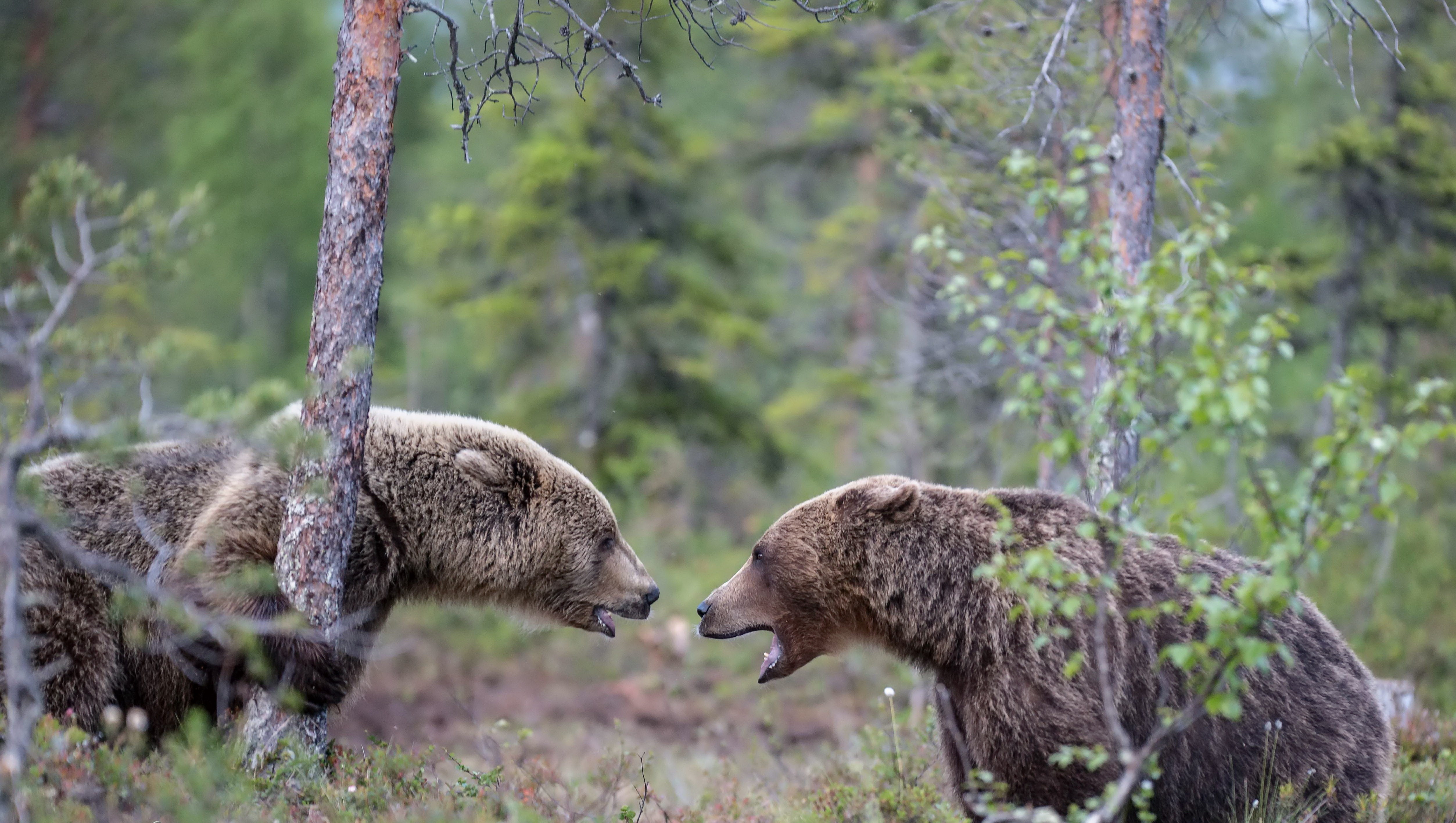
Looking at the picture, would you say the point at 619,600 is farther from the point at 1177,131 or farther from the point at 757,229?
the point at 757,229

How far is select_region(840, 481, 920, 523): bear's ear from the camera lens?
215 inches

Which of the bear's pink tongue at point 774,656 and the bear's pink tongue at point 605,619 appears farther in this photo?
the bear's pink tongue at point 605,619

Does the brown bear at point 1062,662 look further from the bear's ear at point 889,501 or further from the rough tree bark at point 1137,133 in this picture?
the rough tree bark at point 1137,133

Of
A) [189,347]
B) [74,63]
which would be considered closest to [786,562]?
[189,347]

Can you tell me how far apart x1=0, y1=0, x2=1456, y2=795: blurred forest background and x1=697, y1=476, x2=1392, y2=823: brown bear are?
3979 millimetres

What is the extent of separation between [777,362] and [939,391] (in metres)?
4.13

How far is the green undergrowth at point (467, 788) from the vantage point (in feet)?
13.9

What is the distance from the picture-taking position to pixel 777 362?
52.6 feet

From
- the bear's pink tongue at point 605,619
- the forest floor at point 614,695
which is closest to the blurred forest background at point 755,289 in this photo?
the forest floor at point 614,695

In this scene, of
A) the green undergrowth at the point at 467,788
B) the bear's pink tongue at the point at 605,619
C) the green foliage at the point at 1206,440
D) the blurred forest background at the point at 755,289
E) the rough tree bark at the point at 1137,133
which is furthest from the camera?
the blurred forest background at the point at 755,289

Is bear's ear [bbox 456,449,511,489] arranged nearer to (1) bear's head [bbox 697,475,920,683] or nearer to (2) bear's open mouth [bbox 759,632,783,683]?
(1) bear's head [bbox 697,475,920,683]

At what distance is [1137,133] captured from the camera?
678 cm

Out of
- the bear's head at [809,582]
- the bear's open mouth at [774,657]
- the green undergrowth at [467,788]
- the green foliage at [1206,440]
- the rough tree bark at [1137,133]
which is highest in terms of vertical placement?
the rough tree bark at [1137,133]

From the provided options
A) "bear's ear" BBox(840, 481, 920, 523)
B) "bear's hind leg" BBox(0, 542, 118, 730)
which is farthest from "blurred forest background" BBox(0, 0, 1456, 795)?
"bear's hind leg" BBox(0, 542, 118, 730)
